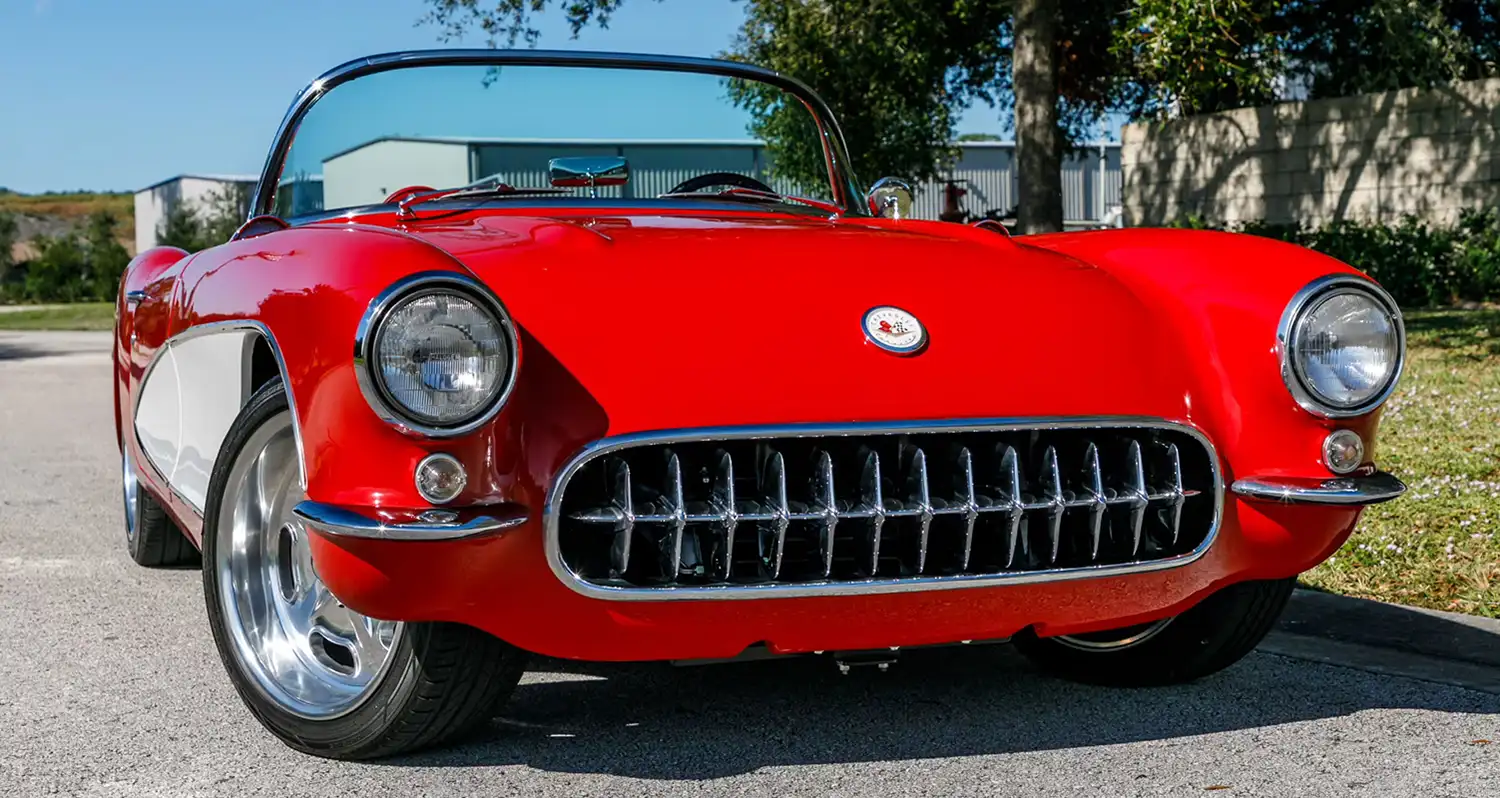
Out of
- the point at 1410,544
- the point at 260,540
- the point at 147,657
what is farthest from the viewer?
the point at 1410,544

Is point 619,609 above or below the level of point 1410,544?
above

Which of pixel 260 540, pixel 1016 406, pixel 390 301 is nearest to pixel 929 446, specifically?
pixel 1016 406

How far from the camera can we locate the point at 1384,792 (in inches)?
110

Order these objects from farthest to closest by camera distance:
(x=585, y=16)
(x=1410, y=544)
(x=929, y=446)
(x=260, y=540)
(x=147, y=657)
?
(x=585, y=16) < (x=1410, y=544) < (x=147, y=657) < (x=260, y=540) < (x=929, y=446)

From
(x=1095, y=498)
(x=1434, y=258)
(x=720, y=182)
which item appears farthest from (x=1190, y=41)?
(x=1095, y=498)

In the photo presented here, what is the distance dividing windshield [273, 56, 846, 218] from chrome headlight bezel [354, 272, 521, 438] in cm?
127

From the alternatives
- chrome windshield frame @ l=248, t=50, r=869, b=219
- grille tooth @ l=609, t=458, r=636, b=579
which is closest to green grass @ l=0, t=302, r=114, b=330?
chrome windshield frame @ l=248, t=50, r=869, b=219

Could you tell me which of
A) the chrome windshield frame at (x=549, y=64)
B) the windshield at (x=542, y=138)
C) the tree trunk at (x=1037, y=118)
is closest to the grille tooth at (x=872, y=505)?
the windshield at (x=542, y=138)

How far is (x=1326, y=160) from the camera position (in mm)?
16500

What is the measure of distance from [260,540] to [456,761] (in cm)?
64

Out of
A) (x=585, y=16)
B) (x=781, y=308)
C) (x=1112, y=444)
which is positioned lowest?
(x=1112, y=444)

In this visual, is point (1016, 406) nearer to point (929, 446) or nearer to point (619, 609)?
point (929, 446)

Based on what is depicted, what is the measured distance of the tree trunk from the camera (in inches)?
523

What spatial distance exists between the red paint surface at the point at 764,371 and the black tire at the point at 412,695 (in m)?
0.13
